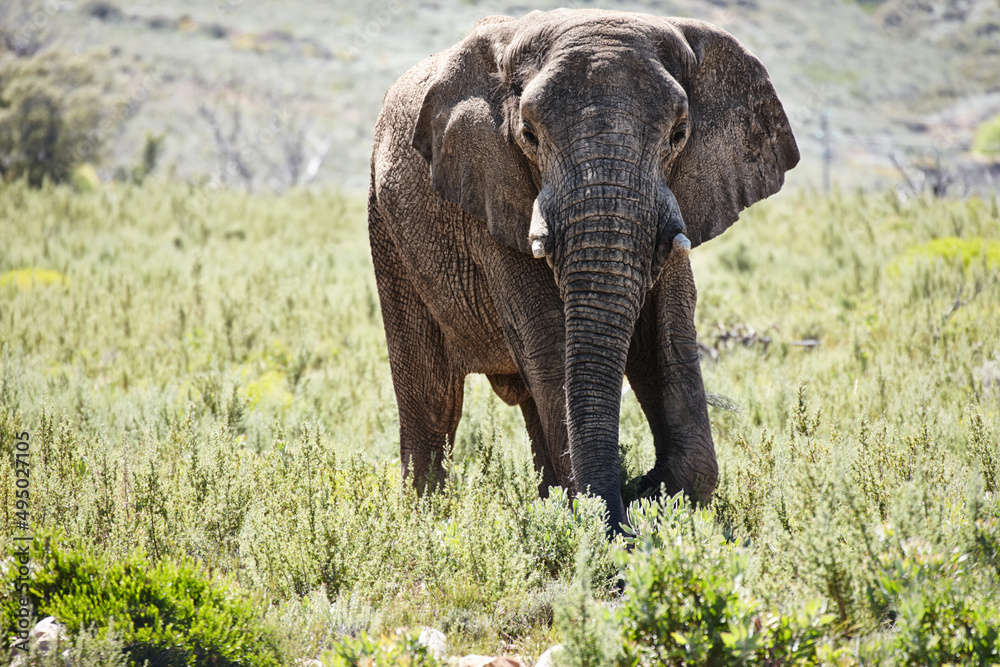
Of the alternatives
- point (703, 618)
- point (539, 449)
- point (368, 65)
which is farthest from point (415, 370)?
point (368, 65)

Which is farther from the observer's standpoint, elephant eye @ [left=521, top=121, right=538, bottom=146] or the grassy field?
elephant eye @ [left=521, top=121, right=538, bottom=146]

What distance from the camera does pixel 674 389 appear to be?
4.17 meters

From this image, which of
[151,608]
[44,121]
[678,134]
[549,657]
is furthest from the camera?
[44,121]

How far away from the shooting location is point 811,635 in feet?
8.50

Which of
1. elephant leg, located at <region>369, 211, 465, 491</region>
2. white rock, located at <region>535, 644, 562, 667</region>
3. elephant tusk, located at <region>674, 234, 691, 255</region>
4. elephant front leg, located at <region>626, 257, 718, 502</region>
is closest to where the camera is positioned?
white rock, located at <region>535, 644, 562, 667</region>

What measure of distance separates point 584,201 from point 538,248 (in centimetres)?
26

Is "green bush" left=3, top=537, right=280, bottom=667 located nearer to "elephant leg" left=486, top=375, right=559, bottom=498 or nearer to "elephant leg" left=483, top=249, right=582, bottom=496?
"elephant leg" left=483, top=249, right=582, bottom=496

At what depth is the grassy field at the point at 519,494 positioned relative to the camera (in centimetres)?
275

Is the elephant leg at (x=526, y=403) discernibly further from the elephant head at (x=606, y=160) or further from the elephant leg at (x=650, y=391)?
the elephant head at (x=606, y=160)

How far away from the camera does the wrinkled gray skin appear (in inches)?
143

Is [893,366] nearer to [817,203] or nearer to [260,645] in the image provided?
[260,645]

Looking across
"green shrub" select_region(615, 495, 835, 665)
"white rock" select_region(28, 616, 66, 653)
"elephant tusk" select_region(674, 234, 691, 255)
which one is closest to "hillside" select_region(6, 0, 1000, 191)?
"white rock" select_region(28, 616, 66, 653)

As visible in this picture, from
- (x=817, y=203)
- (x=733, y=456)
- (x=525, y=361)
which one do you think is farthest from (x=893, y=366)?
(x=817, y=203)

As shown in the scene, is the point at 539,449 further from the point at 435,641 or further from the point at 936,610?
the point at 936,610
